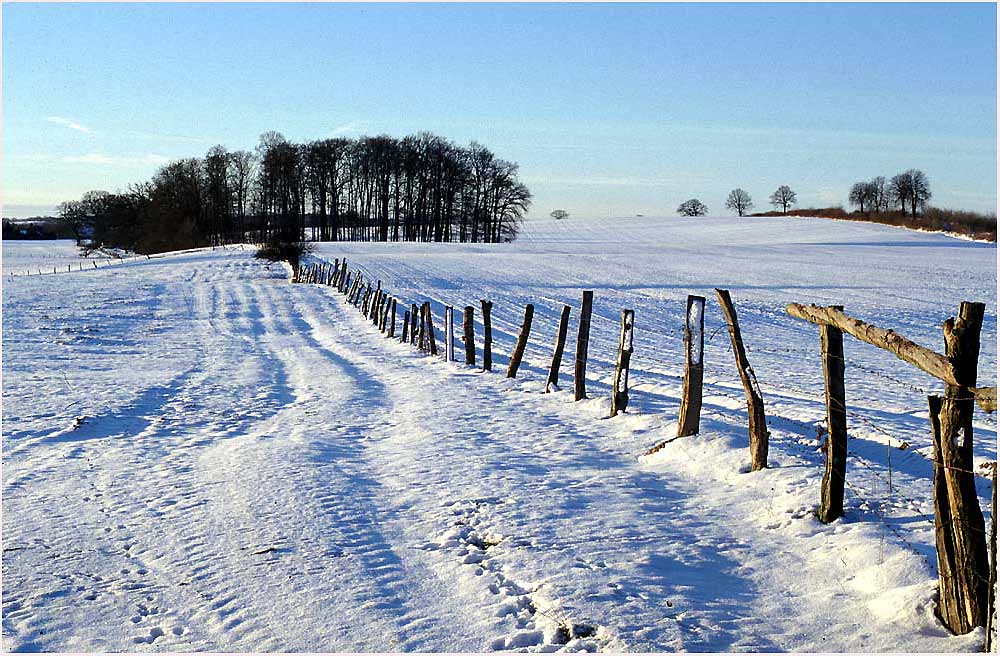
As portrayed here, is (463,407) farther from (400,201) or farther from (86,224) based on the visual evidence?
(86,224)

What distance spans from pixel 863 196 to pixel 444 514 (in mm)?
117005

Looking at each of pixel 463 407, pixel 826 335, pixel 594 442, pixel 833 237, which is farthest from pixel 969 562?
pixel 833 237

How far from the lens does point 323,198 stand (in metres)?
89.2

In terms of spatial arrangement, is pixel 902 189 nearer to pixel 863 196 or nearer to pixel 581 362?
pixel 863 196

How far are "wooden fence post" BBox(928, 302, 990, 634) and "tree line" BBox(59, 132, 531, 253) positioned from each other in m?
80.0

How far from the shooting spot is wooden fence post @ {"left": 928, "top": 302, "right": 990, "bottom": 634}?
421 cm

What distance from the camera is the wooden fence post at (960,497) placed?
13.8ft

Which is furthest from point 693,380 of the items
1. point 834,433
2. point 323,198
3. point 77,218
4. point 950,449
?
point 77,218

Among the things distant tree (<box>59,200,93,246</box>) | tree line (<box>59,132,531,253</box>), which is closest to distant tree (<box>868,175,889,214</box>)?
tree line (<box>59,132,531,253</box>)

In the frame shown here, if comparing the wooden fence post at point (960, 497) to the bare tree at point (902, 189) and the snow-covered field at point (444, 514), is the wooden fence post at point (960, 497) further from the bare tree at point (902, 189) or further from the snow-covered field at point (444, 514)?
the bare tree at point (902, 189)

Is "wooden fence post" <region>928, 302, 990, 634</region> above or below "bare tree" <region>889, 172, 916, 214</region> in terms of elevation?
below

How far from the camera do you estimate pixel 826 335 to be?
6.18m

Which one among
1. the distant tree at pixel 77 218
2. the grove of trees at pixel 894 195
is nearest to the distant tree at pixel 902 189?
the grove of trees at pixel 894 195

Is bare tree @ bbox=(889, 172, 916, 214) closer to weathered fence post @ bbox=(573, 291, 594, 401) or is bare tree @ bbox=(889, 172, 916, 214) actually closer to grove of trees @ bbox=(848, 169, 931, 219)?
grove of trees @ bbox=(848, 169, 931, 219)
